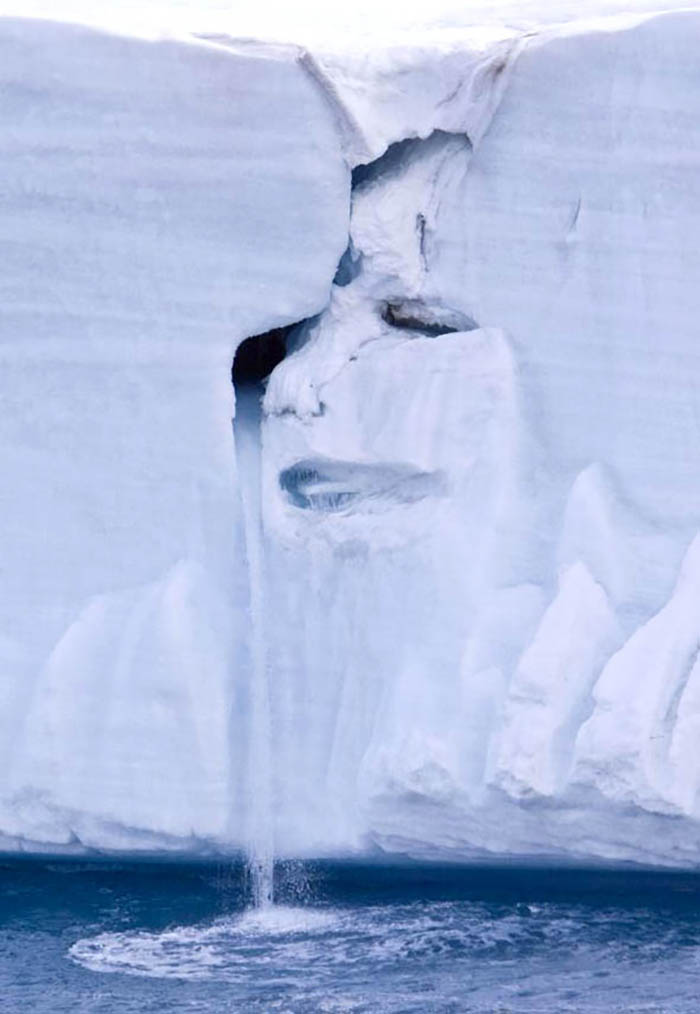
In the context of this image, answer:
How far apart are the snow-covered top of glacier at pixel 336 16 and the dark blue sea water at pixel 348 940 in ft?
6.46

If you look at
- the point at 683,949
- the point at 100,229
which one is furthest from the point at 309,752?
the point at 100,229

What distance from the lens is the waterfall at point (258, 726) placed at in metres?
4.73

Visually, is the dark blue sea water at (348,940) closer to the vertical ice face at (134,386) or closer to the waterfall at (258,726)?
the waterfall at (258,726)

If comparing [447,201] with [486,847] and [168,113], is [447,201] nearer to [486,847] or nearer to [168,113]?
[168,113]

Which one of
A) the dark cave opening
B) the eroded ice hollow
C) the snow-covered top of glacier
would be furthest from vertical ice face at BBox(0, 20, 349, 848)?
the dark cave opening

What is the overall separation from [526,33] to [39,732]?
1.97 meters

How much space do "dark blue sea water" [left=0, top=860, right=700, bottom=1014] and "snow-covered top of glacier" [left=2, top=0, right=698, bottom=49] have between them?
6.46 feet

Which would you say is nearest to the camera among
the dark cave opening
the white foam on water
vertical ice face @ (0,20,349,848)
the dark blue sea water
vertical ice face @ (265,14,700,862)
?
the dark blue sea water

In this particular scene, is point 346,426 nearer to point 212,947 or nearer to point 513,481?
point 513,481

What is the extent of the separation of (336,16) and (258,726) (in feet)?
5.98

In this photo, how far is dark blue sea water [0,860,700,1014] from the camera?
4.17 meters

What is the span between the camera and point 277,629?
478 cm

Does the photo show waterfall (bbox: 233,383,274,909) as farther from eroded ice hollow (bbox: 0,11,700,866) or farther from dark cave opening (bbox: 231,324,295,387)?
dark cave opening (bbox: 231,324,295,387)

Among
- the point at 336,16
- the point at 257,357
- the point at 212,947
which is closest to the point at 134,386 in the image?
the point at 257,357
